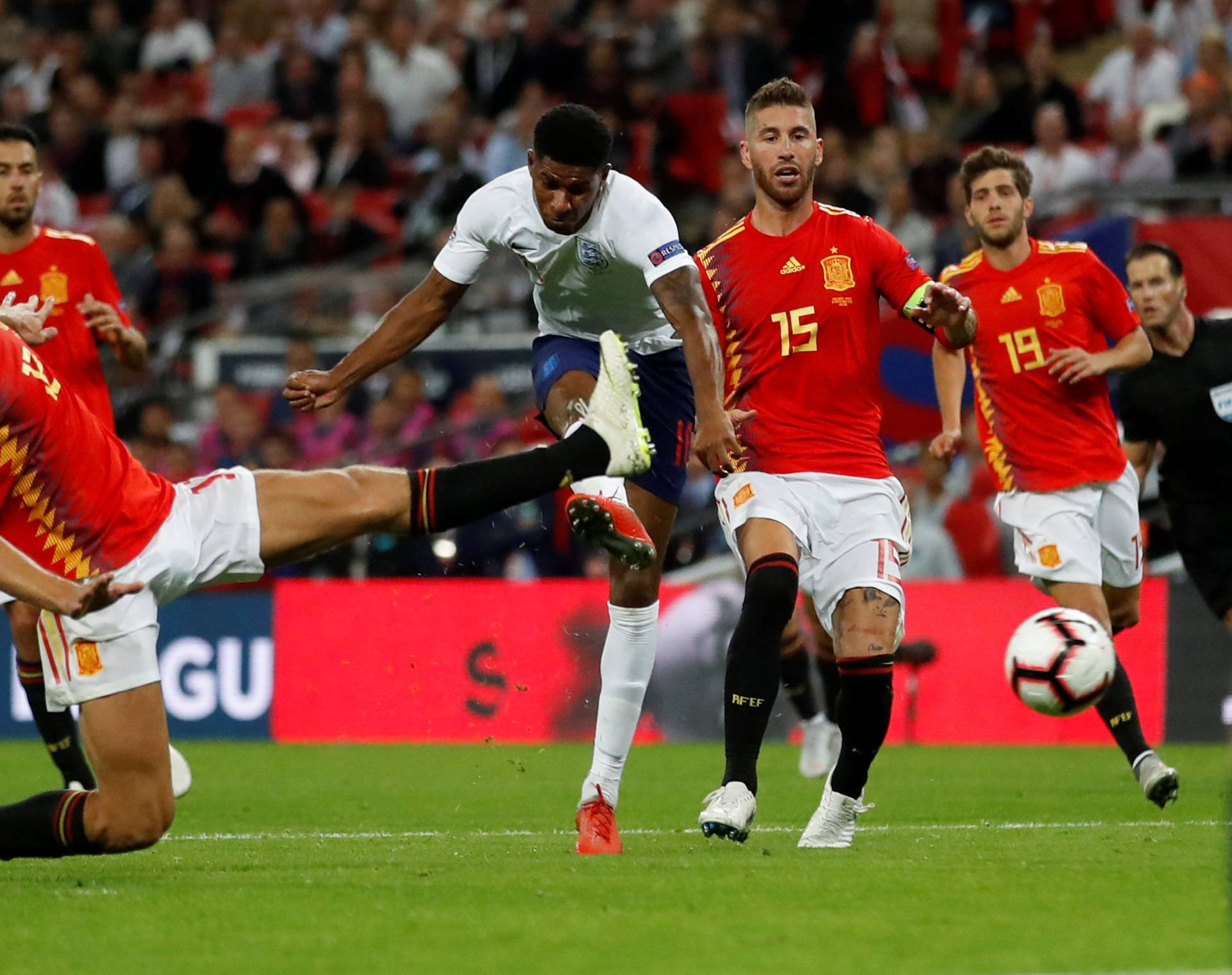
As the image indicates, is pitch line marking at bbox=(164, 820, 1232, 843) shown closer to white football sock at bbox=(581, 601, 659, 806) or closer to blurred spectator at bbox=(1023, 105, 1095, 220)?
white football sock at bbox=(581, 601, 659, 806)

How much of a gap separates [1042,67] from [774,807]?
9.58m

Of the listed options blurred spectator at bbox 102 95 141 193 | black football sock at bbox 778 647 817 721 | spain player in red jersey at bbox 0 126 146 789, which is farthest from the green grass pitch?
blurred spectator at bbox 102 95 141 193

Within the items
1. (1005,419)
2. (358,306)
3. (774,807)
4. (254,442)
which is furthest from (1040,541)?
(358,306)

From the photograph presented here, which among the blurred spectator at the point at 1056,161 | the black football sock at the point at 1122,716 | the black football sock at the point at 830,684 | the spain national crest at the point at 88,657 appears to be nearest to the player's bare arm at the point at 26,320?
the spain national crest at the point at 88,657

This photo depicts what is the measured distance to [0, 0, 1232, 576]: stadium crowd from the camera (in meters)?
14.8

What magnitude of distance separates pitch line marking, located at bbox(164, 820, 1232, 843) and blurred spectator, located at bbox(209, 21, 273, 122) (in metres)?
13.9

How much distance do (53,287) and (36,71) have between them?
1358 cm

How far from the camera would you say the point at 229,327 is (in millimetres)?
17375

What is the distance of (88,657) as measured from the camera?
18.6ft

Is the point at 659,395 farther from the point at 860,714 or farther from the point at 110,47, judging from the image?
the point at 110,47

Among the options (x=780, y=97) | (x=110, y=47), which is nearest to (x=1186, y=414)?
(x=780, y=97)

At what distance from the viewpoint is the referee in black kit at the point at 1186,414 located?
9117 mm

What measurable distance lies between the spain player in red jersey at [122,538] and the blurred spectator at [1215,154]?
33.2ft

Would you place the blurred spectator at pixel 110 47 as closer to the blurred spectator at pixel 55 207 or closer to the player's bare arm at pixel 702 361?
the blurred spectator at pixel 55 207
